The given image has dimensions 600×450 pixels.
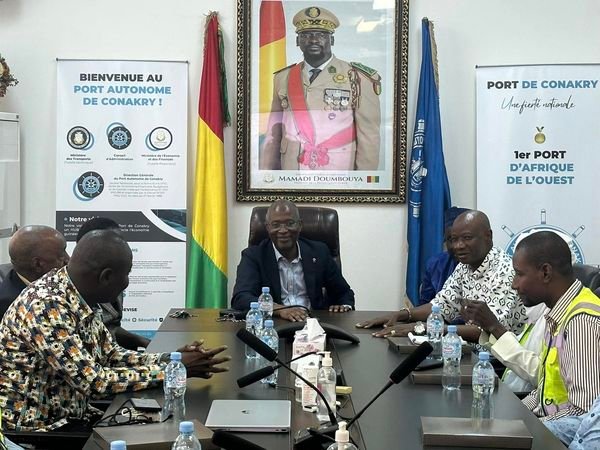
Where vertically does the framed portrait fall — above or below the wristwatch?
above

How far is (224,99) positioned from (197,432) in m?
3.79

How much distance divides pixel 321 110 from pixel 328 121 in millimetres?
92

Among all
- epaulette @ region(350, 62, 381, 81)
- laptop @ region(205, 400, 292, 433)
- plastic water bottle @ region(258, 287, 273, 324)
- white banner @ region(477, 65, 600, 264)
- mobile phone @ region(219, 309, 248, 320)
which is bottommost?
mobile phone @ region(219, 309, 248, 320)

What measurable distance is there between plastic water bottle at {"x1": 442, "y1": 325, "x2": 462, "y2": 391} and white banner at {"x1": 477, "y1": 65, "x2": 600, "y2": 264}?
2959 mm

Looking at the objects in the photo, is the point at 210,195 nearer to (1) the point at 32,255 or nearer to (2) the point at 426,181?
(2) the point at 426,181

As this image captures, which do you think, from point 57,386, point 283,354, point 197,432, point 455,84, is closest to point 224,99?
point 455,84

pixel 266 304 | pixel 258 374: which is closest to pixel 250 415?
pixel 258 374

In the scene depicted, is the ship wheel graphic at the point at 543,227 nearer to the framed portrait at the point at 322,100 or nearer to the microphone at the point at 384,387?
the framed portrait at the point at 322,100

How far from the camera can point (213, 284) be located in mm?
5324

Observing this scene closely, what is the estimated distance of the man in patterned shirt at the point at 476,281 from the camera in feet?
12.1

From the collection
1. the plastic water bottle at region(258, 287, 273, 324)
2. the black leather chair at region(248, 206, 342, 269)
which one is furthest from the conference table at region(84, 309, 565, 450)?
the black leather chair at region(248, 206, 342, 269)

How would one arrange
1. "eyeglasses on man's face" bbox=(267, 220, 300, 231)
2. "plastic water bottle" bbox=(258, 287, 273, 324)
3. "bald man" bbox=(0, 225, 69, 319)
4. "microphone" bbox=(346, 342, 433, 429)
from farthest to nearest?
1. "eyeglasses on man's face" bbox=(267, 220, 300, 231)
2. "plastic water bottle" bbox=(258, 287, 273, 324)
3. "bald man" bbox=(0, 225, 69, 319)
4. "microphone" bbox=(346, 342, 433, 429)

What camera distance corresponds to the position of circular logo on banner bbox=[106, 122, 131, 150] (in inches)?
211

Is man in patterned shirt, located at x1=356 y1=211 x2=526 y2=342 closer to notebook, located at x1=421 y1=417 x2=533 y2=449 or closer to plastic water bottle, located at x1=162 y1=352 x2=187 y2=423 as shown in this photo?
plastic water bottle, located at x1=162 y1=352 x2=187 y2=423
